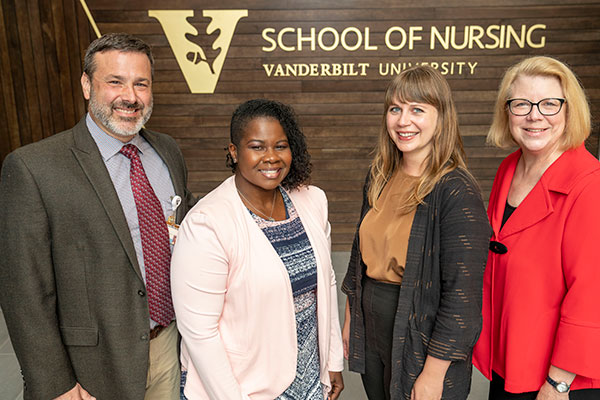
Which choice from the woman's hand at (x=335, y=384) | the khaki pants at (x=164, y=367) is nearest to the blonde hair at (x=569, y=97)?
the woman's hand at (x=335, y=384)

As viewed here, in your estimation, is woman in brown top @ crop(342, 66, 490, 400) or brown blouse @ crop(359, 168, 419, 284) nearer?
woman in brown top @ crop(342, 66, 490, 400)

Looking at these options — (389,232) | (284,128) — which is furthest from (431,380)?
(284,128)

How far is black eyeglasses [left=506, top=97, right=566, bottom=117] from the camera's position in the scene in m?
1.59

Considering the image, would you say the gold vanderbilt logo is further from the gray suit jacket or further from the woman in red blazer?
the woman in red blazer

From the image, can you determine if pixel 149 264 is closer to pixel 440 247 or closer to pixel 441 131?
pixel 440 247

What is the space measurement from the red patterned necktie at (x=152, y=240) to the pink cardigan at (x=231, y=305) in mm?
221

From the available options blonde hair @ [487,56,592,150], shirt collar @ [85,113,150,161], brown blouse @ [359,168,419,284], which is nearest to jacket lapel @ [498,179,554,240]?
blonde hair @ [487,56,592,150]

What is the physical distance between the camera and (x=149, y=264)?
1677 millimetres

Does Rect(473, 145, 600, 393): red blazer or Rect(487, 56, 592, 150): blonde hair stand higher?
Rect(487, 56, 592, 150): blonde hair

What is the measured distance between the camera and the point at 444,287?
1518 millimetres

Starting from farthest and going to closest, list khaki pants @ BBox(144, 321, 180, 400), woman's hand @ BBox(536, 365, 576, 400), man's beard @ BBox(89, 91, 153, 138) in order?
khaki pants @ BBox(144, 321, 180, 400)
man's beard @ BBox(89, 91, 153, 138)
woman's hand @ BBox(536, 365, 576, 400)

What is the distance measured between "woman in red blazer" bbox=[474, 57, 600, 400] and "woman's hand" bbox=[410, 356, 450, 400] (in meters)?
0.27

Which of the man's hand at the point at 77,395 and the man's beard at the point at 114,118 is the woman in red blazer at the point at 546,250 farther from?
the man's hand at the point at 77,395

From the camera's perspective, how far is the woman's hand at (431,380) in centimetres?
155
